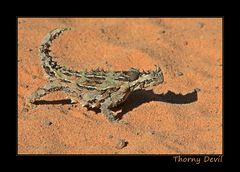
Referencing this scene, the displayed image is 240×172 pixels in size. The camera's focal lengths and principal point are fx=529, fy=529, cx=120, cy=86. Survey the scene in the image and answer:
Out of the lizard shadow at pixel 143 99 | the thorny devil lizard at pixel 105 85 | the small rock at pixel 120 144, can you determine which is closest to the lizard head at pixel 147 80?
the thorny devil lizard at pixel 105 85

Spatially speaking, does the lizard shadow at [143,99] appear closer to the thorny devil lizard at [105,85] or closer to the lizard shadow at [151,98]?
the lizard shadow at [151,98]

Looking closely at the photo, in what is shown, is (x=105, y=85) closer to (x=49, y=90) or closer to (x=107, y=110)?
(x=107, y=110)

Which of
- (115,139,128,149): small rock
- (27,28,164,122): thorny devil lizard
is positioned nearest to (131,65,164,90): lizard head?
(27,28,164,122): thorny devil lizard

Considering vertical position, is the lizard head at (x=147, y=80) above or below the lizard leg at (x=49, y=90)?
above

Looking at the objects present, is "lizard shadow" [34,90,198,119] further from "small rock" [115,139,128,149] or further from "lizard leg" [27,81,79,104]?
"small rock" [115,139,128,149]

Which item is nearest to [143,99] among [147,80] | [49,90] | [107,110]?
[147,80]

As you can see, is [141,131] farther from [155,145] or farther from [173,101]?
[173,101]
